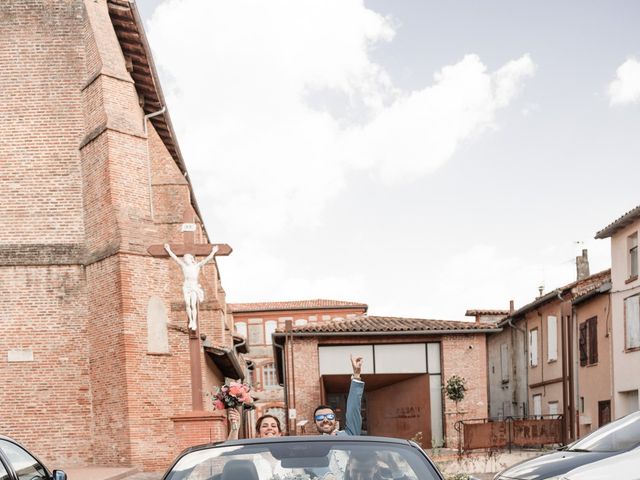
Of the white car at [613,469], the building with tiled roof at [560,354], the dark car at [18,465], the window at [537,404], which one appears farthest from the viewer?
the window at [537,404]

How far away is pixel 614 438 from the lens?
919cm

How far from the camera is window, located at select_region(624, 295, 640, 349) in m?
26.9

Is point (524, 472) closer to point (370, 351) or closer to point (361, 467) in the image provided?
point (361, 467)

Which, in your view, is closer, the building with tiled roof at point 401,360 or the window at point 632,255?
the window at point 632,255

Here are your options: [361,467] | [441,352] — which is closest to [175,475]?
[361,467]

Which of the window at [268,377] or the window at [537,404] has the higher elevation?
the window at [537,404]

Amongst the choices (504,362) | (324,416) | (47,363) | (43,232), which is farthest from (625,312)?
(324,416)

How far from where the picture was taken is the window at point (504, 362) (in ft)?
136

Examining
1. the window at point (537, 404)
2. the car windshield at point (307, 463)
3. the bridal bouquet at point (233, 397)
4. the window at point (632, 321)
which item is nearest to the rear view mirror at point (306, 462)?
the car windshield at point (307, 463)

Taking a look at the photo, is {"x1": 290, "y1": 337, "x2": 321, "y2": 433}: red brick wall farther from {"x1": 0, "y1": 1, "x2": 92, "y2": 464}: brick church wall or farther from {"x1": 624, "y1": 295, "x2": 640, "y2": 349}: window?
{"x1": 0, "y1": 1, "x2": 92, "y2": 464}: brick church wall

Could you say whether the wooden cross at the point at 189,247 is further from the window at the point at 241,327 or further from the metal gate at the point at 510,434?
the window at the point at 241,327

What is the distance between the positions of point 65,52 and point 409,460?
18706 millimetres

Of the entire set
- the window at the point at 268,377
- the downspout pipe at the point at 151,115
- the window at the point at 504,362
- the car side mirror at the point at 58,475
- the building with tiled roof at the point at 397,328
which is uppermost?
the downspout pipe at the point at 151,115

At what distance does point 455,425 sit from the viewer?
101 feet
